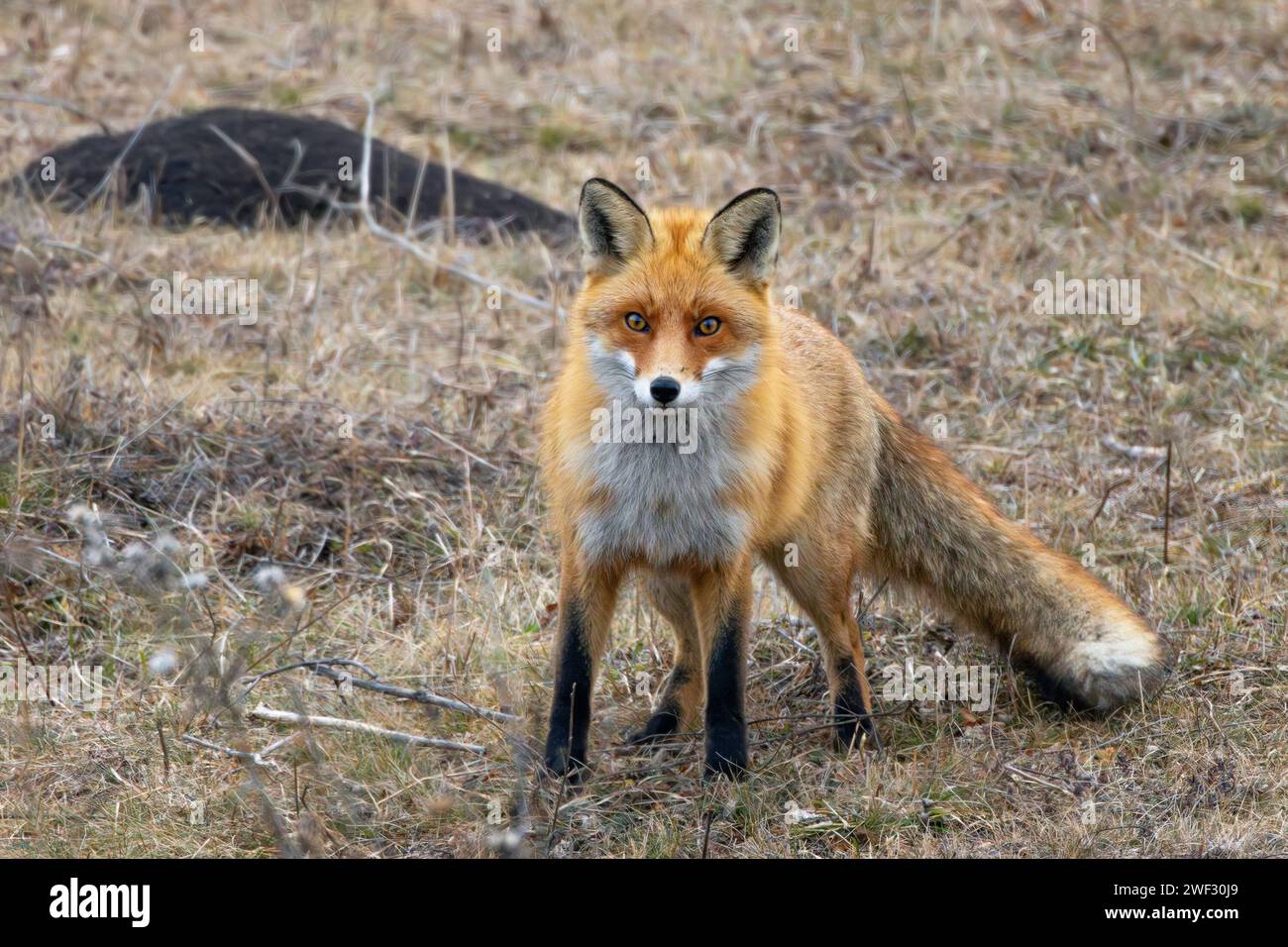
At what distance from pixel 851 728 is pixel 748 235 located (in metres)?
1.57

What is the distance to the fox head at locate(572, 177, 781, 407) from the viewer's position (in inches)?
149

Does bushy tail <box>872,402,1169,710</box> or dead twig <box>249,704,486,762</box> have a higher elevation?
bushy tail <box>872,402,1169,710</box>

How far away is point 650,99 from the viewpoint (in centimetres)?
1004

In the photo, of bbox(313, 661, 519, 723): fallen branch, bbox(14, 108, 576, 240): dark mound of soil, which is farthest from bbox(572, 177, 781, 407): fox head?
bbox(14, 108, 576, 240): dark mound of soil

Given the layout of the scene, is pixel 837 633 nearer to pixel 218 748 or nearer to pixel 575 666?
pixel 575 666

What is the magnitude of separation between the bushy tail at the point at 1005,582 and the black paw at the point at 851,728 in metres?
0.54

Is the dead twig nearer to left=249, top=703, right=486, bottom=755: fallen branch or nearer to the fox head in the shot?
left=249, top=703, right=486, bottom=755: fallen branch

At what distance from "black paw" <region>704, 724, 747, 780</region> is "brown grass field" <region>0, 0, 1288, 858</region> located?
9 centimetres

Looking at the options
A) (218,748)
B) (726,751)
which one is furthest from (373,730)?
(726,751)

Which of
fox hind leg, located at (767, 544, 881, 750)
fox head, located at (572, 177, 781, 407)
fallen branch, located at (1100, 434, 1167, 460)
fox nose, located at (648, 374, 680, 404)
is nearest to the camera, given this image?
fox nose, located at (648, 374, 680, 404)

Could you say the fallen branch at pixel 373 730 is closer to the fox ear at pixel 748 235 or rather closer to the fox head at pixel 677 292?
the fox head at pixel 677 292

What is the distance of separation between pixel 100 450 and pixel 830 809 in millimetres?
3281

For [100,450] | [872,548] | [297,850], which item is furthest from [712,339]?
[100,450]
